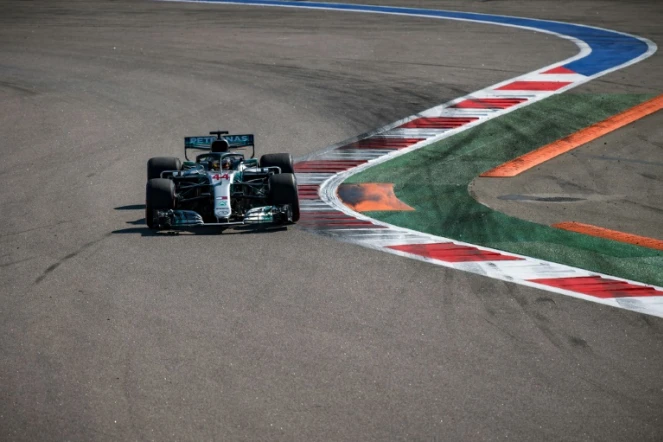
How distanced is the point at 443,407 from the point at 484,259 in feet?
14.0

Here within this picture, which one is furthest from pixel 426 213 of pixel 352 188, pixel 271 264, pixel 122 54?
pixel 122 54

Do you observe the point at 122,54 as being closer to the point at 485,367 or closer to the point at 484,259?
the point at 484,259

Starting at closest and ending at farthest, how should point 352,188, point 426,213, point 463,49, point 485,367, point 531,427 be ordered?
point 531,427, point 485,367, point 426,213, point 352,188, point 463,49

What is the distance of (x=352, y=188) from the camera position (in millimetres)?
15914

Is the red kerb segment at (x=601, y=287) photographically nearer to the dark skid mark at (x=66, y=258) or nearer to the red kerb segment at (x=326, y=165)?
the dark skid mark at (x=66, y=258)

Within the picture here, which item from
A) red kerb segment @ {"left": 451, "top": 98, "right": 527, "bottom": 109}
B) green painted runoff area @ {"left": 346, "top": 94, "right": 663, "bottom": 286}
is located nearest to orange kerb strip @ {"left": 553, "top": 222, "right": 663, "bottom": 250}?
green painted runoff area @ {"left": 346, "top": 94, "right": 663, "bottom": 286}

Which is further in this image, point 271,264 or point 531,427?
point 271,264

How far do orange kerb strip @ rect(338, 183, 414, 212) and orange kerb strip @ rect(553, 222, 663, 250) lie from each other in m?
2.33

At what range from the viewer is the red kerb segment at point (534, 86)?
74.4 feet

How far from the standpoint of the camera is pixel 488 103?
70.8ft

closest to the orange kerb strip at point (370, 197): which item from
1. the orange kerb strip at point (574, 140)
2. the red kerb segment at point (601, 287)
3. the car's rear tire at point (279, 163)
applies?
the car's rear tire at point (279, 163)

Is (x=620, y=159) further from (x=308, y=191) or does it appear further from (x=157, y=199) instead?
(x=157, y=199)

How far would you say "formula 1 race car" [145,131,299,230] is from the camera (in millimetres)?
13195

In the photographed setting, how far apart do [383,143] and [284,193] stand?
5.84 metres
